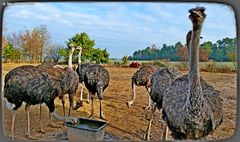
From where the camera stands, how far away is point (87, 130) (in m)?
2.14

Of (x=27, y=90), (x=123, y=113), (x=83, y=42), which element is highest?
(x=83, y=42)

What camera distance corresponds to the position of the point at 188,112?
1999mm

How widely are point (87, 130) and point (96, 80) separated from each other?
248 millimetres

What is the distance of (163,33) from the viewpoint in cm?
214

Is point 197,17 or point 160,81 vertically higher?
point 197,17

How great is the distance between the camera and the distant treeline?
2111mm

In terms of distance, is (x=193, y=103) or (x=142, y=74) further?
(x=142, y=74)

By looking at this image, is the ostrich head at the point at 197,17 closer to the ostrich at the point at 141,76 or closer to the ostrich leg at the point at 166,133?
the ostrich at the point at 141,76

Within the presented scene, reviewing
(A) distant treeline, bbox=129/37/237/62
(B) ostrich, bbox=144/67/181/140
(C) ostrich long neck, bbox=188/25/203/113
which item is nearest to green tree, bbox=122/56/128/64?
(A) distant treeline, bbox=129/37/237/62

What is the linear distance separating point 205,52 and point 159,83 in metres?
0.27

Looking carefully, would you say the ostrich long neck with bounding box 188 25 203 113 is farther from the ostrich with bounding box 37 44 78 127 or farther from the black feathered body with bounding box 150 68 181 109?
the ostrich with bounding box 37 44 78 127

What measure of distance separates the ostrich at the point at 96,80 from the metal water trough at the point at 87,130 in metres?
0.04

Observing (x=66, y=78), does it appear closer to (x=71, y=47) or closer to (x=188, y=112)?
(x=71, y=47)

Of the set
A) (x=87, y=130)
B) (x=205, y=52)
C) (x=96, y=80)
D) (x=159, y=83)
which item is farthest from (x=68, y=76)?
(x=205, y=52)
